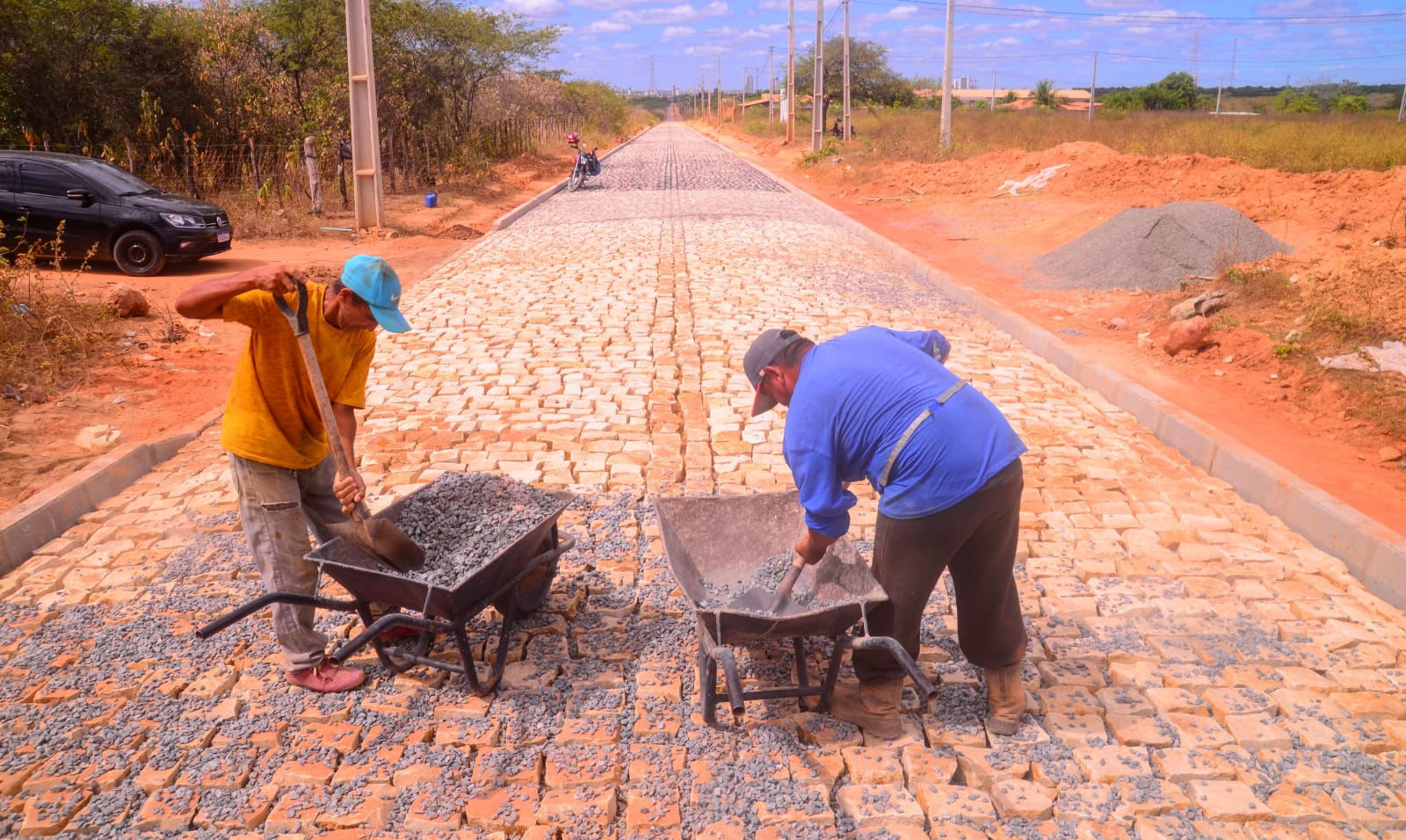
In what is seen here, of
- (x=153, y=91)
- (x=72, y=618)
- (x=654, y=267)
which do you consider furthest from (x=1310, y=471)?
(x=153, y=91)

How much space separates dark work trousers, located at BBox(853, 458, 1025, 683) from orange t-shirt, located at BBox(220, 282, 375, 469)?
7.95 feet

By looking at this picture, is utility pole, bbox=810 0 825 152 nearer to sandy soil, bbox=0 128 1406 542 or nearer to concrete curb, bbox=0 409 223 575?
sandy soil, bbox=0 128 1406 542

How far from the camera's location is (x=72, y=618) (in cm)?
488

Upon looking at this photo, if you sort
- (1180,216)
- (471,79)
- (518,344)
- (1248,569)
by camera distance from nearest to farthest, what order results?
1. (1248,569)
2. (518,344)
3. (1180,216)
4. (471,79)

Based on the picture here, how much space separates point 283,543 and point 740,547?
204cm

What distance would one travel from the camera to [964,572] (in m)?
3.93

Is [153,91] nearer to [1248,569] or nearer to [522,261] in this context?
[522,261]

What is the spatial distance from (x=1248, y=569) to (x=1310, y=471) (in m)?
1.93

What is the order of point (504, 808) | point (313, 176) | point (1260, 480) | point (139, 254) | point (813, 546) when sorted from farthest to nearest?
point (313, 176)
point (139, 254)
point (1260, 480)
point (813, 546)
point (504, 808)

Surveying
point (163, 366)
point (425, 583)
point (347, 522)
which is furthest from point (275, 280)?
point (163, 366)

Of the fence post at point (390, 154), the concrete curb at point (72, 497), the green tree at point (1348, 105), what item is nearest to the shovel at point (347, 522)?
the concrete curb at point (72, 497)

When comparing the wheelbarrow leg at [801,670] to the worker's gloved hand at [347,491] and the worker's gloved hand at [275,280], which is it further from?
the worker's gloved hand at [275,280]

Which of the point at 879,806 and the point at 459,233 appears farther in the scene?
the point at 459,233

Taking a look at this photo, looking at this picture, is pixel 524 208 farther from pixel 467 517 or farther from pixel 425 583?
pixel 425 583
